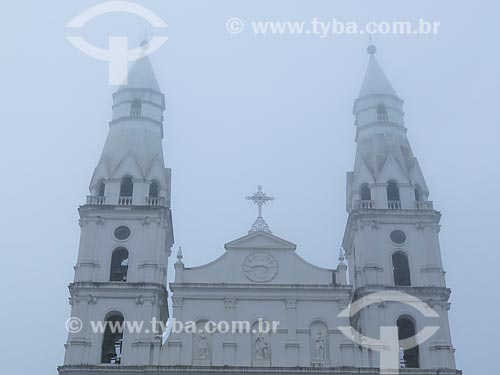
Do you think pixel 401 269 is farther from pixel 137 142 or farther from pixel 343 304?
pixel 137 142

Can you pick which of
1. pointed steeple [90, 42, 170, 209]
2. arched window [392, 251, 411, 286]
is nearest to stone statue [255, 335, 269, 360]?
arched window [392, 251, 411, 286]

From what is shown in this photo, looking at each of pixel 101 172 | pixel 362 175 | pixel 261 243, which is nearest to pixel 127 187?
pixel 101 172

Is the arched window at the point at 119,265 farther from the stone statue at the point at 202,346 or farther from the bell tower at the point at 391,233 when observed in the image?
the bell tower at the point at 391,233

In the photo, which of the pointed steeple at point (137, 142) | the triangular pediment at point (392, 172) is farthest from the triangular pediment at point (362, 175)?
the pointed steeple at point (137, 142)

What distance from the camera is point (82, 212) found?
37.1 meters

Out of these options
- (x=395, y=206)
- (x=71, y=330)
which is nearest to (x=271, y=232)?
(x=395, y=206)

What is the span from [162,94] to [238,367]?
46.7ft

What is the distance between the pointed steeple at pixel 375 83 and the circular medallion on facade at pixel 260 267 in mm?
10571

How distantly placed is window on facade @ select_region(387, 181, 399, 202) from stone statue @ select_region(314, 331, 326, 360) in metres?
7.63

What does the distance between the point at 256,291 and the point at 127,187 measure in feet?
24.9

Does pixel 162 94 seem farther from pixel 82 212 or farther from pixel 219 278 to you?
pixel 219 278

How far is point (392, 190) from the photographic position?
3891cm

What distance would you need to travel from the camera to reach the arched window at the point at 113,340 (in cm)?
3434

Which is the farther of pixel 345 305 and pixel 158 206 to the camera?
pixel 158 206
